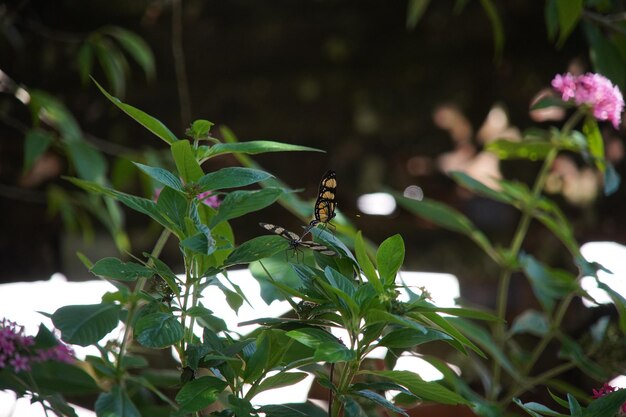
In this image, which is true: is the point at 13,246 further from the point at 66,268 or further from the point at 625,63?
the point at 625,63

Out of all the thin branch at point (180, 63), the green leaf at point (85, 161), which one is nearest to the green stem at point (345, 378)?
the green leaf at point (85, 161)

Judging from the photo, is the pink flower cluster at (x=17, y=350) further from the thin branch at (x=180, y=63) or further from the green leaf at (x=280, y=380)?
the thin branch at (x=180, y=63)

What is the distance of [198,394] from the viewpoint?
55cm

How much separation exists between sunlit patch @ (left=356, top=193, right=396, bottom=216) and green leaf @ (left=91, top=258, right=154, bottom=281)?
4.02ft

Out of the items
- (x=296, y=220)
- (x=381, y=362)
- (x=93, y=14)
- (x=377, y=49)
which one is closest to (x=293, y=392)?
(x=381, y=362)

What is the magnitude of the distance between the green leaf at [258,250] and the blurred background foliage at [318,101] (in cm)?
114

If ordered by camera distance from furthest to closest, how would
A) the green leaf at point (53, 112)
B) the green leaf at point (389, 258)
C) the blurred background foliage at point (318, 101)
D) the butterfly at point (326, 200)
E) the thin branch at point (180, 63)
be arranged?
the thin branch at point (180, 63) → the blurred background foliage at point (318, 101) → the green leaf at point (53, 112) → the butterfly at point (326, 200) → the green leaf at point (389, 258)

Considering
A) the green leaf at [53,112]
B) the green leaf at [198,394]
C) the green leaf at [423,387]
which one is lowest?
the green leaf at [198,394]

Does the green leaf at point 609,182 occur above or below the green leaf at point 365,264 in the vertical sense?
above

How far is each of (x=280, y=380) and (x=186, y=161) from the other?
7.7 inches

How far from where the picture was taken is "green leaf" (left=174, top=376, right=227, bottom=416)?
535 mm

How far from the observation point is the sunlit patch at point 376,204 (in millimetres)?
1771

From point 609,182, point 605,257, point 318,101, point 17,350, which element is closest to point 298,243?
point 17,350

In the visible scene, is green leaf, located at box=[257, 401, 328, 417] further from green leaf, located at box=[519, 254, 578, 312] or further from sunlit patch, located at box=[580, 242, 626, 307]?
sunlit patch, located at box=[580, 242, 626, 307]
